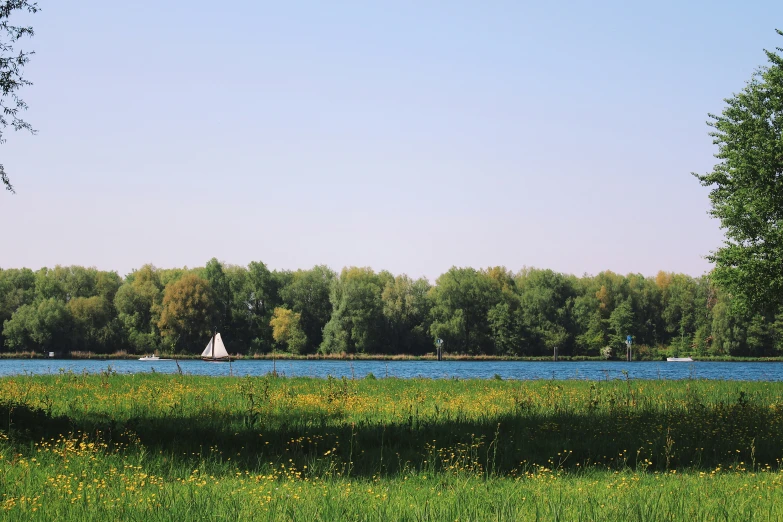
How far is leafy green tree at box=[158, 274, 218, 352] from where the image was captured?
4727 inches

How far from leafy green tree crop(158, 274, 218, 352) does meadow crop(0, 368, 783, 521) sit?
98281 mm

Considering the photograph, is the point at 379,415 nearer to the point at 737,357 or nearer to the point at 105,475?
the point at 105,475

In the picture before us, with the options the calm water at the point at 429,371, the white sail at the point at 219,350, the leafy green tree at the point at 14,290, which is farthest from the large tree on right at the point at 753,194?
the leafy green tree at the point at 14,290

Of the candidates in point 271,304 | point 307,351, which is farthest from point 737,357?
point 271,304

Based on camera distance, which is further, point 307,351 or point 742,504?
point 307,351

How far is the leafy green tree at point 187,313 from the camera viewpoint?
120062 millimetres

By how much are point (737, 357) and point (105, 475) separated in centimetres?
12936

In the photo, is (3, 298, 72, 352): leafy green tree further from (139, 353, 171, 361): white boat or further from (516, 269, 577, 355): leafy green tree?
(516, 269, 577, 355): leafy green tree

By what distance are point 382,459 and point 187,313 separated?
113 metres

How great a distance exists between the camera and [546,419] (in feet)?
59.5

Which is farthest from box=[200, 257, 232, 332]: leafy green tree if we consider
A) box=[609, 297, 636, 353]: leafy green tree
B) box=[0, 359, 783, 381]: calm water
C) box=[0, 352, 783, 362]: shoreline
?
box=[609, 297, 636, 353]: leafy green tree

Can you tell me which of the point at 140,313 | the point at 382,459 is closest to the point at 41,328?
the point at 140,313

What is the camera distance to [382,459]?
520 inches

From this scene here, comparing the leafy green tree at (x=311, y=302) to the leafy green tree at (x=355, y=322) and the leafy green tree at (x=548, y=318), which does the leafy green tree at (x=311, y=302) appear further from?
the leafy green tree at (x=548, y=318)
